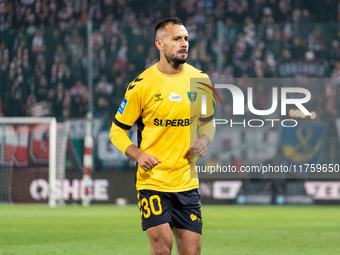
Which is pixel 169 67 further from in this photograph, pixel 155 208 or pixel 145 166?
pixel 155 208

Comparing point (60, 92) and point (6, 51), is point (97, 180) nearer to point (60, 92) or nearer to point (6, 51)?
point (60, 92)

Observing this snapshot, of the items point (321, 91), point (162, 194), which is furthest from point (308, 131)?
point (162, 194)

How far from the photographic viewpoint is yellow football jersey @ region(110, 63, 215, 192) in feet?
14.1

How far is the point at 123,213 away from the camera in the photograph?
41.9 ft

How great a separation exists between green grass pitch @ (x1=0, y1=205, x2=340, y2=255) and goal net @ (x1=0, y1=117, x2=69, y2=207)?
664 mm

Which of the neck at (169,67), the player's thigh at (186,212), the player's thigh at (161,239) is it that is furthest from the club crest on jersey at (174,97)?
the player's thigh at (161,239)

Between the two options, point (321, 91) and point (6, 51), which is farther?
point (6, 51)

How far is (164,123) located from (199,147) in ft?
1.10

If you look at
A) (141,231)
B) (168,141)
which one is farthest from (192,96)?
(141,231)

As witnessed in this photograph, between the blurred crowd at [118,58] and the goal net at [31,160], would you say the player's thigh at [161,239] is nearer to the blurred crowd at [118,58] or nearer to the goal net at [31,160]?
the blurred crowd at [118,58]

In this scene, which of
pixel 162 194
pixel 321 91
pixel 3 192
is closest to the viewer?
pixel 162 194

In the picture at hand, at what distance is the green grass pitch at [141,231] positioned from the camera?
7.69 meters

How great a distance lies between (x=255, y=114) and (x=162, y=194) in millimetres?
10284

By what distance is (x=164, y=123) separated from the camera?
4.32 metres
